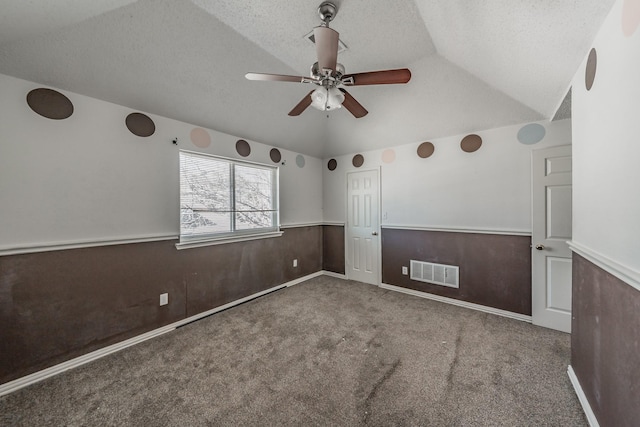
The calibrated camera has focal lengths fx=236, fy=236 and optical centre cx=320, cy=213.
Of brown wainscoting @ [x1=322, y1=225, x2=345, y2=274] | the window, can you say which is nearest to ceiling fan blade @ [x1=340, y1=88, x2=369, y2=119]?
the window

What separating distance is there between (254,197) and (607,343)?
3.55 metres

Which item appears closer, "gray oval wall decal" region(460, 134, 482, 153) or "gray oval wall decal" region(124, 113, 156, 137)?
"gray oval wall decal" region(124, 113, 156, 137)

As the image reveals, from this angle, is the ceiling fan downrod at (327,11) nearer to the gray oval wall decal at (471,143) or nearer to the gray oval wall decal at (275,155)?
the gray oval wall decal at (275,155)

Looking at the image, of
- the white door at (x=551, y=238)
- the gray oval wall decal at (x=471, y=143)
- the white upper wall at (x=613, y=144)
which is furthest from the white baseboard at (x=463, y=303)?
the gray oval wall decal at (x=471, y=143)

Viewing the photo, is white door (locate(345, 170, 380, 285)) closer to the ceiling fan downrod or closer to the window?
the window

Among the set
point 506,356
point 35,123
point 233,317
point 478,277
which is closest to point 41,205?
point 35,123

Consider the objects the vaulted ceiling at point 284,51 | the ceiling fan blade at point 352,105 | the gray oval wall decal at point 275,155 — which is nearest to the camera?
the vaulted ceiling at point 284,51

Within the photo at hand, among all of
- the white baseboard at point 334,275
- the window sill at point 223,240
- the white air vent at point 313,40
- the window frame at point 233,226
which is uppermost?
the white air vent at point 313,40

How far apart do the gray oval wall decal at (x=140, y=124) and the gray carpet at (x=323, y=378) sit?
2.10 meters

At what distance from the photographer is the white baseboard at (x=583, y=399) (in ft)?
4.56

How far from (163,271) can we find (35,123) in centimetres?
160

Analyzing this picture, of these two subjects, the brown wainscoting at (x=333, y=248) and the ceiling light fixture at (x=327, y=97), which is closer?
the ceiling light fixture at (x=327, y=97)

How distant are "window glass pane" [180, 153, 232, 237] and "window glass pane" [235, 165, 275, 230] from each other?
0.55ft

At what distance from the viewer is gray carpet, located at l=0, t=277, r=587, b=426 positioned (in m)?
1.51
